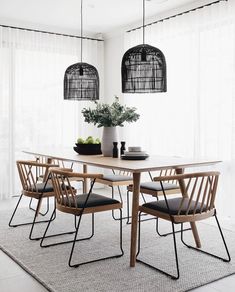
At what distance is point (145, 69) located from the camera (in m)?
3.50

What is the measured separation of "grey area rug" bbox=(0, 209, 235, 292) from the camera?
9.14 ft

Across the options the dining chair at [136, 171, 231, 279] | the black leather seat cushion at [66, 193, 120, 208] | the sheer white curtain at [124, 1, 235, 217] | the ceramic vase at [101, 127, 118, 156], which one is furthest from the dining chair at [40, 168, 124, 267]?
the sheer white curtain at [124, 1, 235, 217]

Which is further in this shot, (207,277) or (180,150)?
(180,150)

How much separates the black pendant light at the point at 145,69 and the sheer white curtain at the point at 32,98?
2878mm

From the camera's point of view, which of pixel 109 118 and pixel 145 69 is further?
pixel 109 118

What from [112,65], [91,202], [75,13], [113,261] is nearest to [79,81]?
[75,13]

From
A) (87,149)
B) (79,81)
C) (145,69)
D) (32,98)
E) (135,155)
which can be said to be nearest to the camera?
(145,69)

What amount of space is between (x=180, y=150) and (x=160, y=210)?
2.34 metres

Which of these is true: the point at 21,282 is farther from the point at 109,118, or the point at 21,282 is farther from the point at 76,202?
the point at 109,118

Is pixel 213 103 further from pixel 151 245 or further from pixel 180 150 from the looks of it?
pixel 151 245

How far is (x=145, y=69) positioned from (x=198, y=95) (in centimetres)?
167

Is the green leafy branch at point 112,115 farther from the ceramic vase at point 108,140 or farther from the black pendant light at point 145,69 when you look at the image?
the black pendant light at point 145,69

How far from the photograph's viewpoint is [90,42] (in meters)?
6.66

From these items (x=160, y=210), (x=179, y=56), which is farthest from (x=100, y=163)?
(x=179, y=56)
